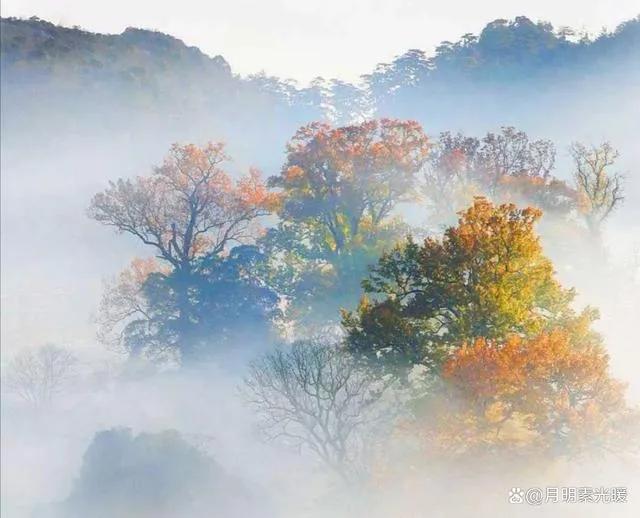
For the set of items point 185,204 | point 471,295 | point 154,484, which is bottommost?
point 154,484

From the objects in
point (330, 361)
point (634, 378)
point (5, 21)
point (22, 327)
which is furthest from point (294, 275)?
point (5, 21)

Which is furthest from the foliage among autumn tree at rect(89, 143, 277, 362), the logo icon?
the logo icon

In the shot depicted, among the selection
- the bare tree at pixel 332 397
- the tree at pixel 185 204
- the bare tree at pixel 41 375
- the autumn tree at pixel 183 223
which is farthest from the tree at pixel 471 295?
the bare tree at pixel 41 375

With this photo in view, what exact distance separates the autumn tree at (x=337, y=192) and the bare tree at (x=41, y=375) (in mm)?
18580

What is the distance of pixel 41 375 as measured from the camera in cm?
5091

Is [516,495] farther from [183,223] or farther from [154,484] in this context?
[183,223]

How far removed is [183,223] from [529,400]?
23459 mm

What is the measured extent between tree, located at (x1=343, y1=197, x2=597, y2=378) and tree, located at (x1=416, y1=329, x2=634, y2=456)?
3.53ft

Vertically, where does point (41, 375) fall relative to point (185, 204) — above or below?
below

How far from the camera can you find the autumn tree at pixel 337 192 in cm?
4041

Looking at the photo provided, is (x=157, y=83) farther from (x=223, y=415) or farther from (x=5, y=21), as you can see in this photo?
(x=223, y=415)

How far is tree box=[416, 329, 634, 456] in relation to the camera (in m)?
23.4

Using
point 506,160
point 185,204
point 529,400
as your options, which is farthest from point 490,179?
point 529,400

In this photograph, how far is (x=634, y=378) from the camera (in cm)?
3559
